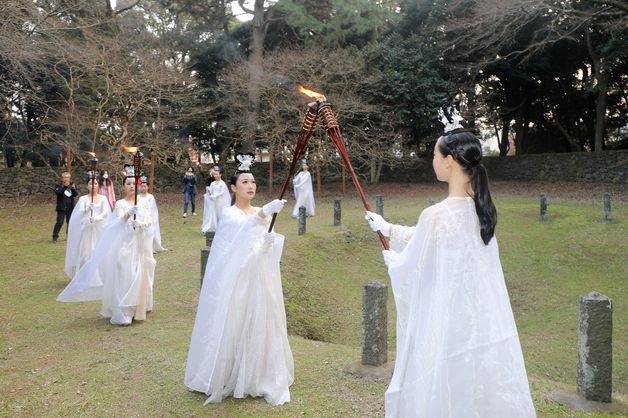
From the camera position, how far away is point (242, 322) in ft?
16.3

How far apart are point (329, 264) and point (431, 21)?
66.3 ft

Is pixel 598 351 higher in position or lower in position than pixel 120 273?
lower

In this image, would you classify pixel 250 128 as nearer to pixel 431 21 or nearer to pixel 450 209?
pixel 431 21

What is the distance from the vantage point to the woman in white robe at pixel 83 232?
Answer: 10547 millimetres

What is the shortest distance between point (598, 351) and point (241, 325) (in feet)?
11.5

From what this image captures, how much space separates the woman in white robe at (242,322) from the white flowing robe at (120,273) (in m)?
2.96

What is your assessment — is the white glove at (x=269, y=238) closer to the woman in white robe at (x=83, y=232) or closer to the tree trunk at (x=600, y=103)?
the woman in white robe at (x=83, y=232)

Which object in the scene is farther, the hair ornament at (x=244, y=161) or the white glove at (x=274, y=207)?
the hair ornament at (x=244, y=161)

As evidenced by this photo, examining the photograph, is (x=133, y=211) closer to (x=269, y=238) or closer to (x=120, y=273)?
(x=120, y=273)

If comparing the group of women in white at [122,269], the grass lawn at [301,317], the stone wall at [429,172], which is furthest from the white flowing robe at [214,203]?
the stone wall at [429,172]

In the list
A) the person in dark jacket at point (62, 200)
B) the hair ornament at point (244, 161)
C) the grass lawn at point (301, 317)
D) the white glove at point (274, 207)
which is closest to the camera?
the white glove at point (274, 207)

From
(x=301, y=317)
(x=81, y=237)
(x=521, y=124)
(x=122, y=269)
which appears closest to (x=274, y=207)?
(x=122, y=269)

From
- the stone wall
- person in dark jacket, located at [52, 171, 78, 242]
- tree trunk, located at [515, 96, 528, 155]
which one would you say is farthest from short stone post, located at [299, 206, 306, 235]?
tree trunk, located at [515, 96, 528, 155]

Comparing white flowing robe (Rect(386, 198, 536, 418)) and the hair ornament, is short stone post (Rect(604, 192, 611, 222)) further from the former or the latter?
white flowing robe (Rect(386, 198, 536, 418))
